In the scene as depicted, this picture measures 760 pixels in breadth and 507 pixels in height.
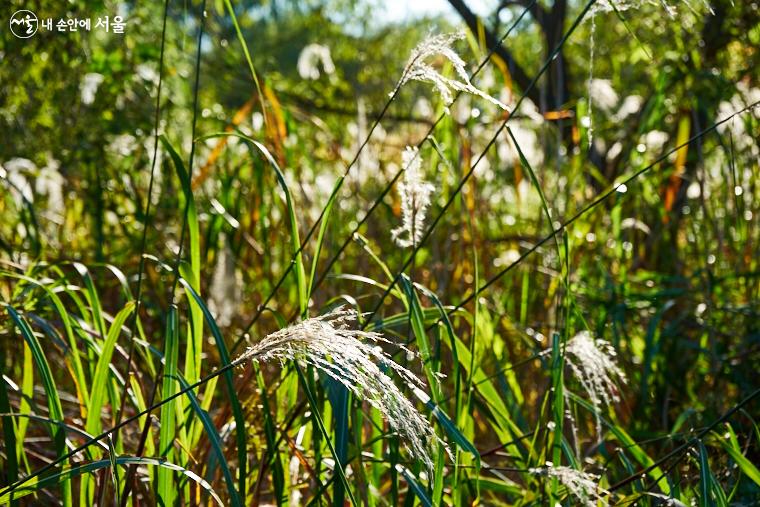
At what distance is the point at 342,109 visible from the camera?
16.0ft

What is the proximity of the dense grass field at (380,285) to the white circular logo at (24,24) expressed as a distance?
0.03 metres

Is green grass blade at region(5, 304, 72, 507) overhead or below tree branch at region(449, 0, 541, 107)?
below

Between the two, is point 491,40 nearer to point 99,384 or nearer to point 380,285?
point 380,285

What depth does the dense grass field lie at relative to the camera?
1336 millimetres

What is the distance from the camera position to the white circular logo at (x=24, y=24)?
2.55 metres

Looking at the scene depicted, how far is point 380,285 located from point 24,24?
1678 millimetres

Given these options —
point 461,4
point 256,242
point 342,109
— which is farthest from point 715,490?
point 342,109

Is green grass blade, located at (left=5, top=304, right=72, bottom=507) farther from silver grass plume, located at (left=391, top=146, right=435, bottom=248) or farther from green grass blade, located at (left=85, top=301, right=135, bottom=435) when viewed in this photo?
silver grass plume, located at (left=391, top=146, right=435, bottom=248)

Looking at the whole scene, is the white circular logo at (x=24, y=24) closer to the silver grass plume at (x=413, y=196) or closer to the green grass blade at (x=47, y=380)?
the green grass blade at (x=47, y=380)

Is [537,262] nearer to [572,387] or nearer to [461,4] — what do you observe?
[572,387]

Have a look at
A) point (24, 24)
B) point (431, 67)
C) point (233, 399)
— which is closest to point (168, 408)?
point (233, 399)

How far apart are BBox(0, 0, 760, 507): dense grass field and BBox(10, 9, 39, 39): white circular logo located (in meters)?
0.03

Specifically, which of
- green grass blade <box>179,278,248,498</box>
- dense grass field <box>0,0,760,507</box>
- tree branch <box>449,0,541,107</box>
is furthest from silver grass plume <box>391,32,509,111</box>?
tree branch <box>449,0,541,107</box>

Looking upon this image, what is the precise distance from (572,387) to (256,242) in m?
1.12
